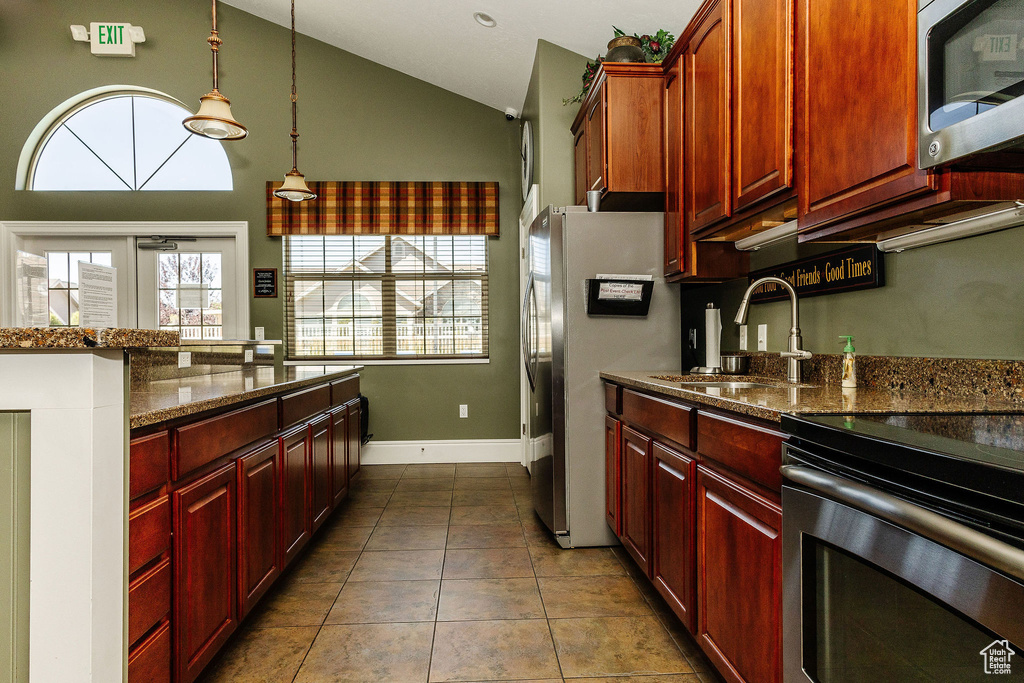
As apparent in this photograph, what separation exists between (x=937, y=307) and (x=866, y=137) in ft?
1.83

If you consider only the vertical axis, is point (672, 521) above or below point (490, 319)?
below

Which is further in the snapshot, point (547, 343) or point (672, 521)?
point (547, 343)

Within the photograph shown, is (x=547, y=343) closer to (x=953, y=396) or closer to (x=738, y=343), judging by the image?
(x=738, y=343)

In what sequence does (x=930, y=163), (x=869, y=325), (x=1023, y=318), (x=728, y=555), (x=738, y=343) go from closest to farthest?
(x=930, y=163)
(x=1023, y=318)
(x=728, y=555)
(x=869, y=325)
(x=738, y=343)

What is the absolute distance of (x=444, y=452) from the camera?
15.6 ft

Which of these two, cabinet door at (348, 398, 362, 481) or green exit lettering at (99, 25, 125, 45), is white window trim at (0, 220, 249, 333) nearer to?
green exit lettering at (99, 25, 125, 45)

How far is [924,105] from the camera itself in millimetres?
1117

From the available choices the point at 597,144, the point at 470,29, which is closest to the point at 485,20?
the point at 470,29

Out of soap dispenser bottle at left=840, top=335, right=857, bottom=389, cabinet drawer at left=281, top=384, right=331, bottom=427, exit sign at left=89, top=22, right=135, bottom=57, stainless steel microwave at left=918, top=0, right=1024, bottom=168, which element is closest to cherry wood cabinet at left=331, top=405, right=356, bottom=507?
cabinet drawer at left=281, top=384, right=331, bottom=427

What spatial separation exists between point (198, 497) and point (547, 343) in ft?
5.76

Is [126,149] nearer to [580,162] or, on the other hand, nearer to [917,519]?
[580,162]

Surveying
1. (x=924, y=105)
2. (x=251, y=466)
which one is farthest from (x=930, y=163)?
(x=251, y=466)

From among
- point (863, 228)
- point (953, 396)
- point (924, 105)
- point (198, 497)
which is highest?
point (924, 105)

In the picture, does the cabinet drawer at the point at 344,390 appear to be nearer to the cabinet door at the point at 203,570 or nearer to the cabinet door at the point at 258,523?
the cabinet door at the point at 258,523
